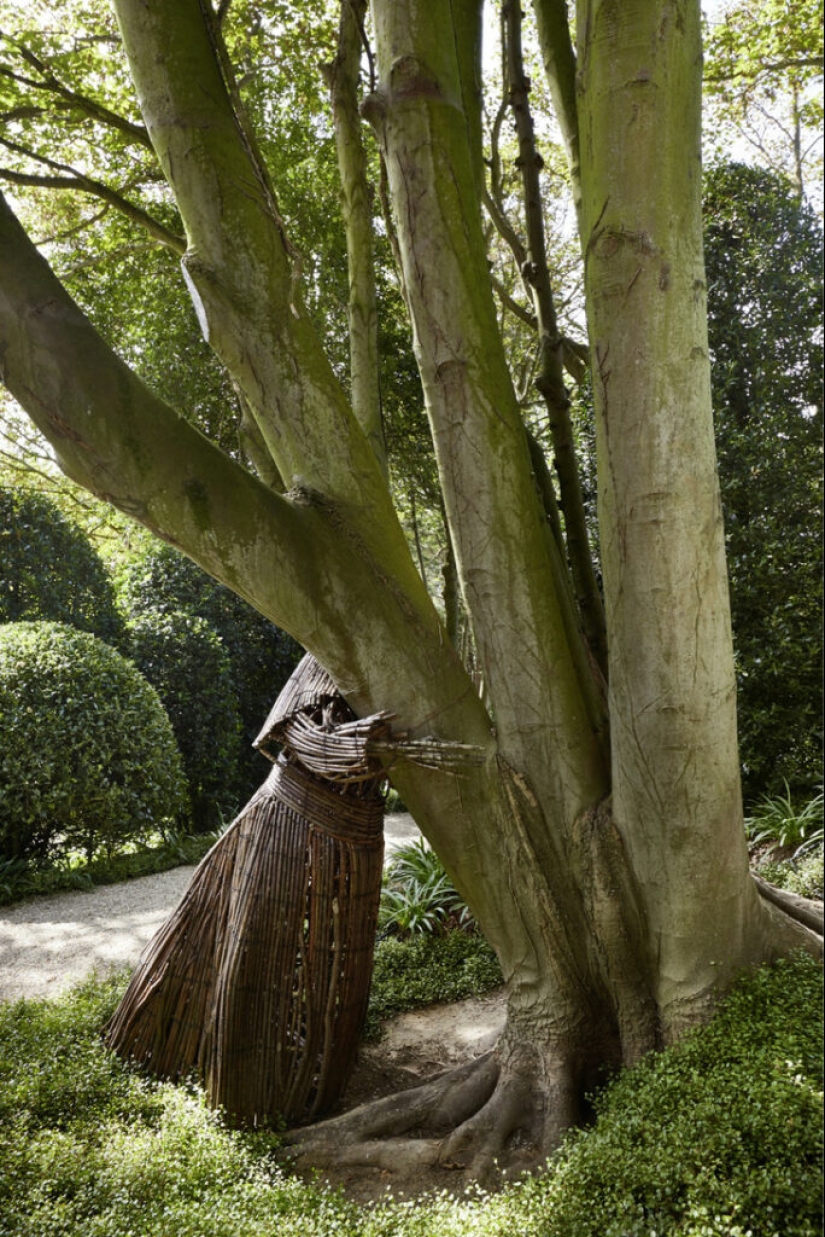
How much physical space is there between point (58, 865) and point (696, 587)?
20.2 ft

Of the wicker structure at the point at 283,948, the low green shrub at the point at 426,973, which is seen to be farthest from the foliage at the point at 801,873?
the wicker structure at the point at 283,948

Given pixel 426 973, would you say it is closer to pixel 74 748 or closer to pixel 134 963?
pixel 134 963

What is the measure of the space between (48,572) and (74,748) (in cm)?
265

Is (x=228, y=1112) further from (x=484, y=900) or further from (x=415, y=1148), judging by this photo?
(x=484, y=900)

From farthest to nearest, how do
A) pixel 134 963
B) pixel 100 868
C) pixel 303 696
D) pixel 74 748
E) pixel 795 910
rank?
pixel 100 868, pixel 74 748, pixel 134 963, pixel 303 696, pixel 795 910

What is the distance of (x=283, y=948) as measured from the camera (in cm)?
318

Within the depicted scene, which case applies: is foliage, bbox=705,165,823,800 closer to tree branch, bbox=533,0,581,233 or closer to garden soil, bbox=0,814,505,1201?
garden soil, bbox=0,814,505,1201

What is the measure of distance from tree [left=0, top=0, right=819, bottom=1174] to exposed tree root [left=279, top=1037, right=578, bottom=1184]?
11 millimetres

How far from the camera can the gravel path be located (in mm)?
4973

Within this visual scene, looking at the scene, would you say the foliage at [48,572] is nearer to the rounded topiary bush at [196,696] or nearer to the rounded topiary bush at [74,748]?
the rounded topiary bush at [196,696]

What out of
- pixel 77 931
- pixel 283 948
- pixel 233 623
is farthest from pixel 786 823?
pixel 233 623

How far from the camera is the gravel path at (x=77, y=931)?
497cm

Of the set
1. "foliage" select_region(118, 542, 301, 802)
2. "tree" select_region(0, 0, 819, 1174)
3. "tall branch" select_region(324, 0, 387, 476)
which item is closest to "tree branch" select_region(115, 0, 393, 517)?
"tree" select_region(0, 0, 819, 1174)

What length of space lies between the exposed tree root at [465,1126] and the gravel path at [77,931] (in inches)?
74.1
